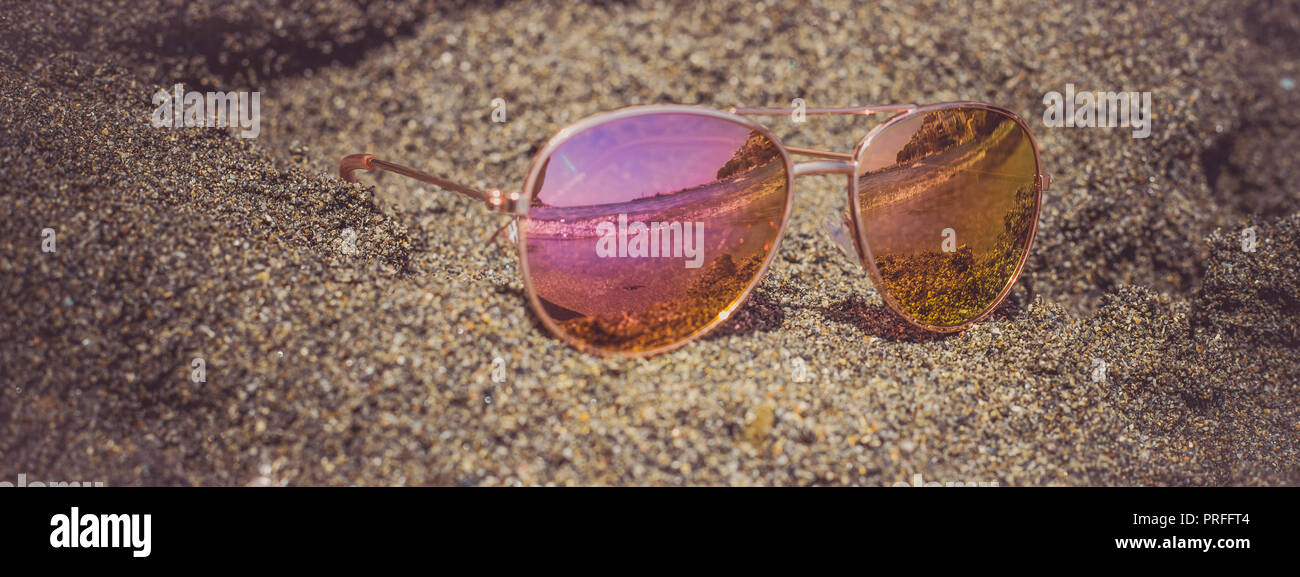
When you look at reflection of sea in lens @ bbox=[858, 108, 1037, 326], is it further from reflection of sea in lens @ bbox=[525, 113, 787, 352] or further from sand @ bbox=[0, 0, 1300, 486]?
reflection of sea in lens @ bbox=[525, 113, 787, 352]

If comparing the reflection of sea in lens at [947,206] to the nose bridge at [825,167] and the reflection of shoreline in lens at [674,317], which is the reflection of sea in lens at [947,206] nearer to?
the nose bridge at [825,167]

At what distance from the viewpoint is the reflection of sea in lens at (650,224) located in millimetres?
1085

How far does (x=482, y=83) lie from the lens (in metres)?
1.59

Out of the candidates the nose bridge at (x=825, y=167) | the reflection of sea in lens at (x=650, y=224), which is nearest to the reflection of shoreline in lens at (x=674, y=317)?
the reflection of sea in lens at (x=650, y=224)

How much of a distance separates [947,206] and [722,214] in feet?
Answer: 1.32

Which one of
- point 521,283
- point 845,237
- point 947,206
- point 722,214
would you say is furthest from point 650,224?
point 947,206

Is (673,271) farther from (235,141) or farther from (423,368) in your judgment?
(235,141)

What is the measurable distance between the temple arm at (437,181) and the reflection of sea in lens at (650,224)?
0.04m

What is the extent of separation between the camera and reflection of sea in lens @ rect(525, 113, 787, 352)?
3.56 feet

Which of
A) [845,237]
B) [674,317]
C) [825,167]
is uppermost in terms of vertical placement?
[825,167]

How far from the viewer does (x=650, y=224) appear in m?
1.13

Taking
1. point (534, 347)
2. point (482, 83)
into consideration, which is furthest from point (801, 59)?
point (534, 347)

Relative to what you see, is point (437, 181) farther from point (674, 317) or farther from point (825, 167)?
point (825, 167)

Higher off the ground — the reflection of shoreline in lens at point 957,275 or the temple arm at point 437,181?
the temple arm at point 437,181
